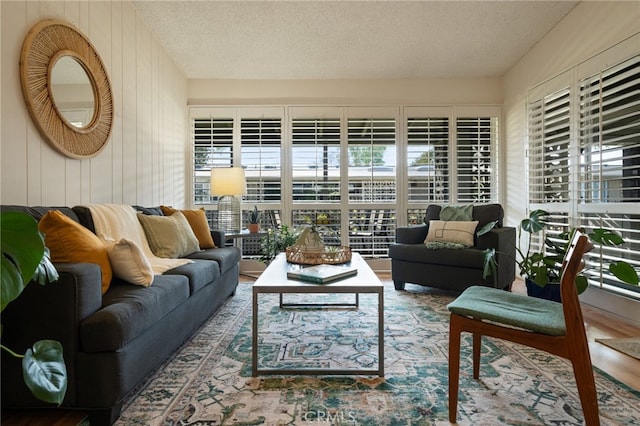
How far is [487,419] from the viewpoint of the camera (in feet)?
4.55

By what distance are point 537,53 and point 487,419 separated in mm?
3807

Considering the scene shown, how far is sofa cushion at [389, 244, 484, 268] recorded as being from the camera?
3076 mm

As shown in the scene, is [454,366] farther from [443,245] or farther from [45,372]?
[443,245]

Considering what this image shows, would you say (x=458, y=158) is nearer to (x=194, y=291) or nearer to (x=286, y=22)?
(x=286, y=22)

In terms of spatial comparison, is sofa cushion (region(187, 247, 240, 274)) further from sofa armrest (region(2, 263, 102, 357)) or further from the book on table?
sofa armrest (region(2, 263, 102, 357))

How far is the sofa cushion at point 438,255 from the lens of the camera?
10.1 ft

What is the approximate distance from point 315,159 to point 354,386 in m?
3.25

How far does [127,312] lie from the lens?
1.41 m

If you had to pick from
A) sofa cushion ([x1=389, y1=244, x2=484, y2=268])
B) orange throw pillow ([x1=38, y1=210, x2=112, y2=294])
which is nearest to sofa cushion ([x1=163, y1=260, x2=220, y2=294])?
orange throw pillow ([x1=38, y1=210, x2=112, y2=294])

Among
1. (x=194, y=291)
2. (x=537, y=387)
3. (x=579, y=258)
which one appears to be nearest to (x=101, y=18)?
(x=194, y=291)

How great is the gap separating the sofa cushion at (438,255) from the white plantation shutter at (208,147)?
8.08 ft

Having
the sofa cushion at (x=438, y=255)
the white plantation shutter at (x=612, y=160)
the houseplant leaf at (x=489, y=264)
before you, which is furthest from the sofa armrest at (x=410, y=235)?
the white plantation shutter at (x=612, y=160)

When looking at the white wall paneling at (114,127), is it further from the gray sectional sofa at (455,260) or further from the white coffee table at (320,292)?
the gray sectional sofa at (455,260)

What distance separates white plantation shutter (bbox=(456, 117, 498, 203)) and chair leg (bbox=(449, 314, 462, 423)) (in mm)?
3414
